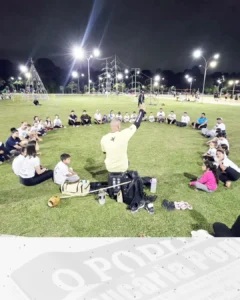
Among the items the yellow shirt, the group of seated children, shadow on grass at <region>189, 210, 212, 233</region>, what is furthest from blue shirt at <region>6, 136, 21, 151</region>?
shadow on grass at <region>189, 210, 212, 233</region>

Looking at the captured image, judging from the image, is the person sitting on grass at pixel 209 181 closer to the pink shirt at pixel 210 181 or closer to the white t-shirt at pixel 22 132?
the pink shirt at pixel 210 181

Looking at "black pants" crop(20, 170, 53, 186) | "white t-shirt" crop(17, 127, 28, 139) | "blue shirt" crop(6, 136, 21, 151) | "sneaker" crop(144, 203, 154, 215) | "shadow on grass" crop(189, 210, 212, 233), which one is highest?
"white t-shirt" crop(17, 127, 28, 139)

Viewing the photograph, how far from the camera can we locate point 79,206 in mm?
5934

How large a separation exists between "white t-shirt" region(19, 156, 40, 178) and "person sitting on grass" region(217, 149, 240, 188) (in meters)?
5.89

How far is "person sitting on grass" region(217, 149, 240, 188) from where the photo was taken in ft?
23.3

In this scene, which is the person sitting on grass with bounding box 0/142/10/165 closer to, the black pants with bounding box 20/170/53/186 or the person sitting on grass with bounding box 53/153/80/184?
the black pants with bounding box 20/170/53/186

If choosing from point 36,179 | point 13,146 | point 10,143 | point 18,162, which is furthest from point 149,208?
point 10,143

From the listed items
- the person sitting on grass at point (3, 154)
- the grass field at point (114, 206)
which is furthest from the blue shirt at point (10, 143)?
the grass field at point (114, 206)

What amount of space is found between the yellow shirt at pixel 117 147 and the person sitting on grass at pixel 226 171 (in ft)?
11.3

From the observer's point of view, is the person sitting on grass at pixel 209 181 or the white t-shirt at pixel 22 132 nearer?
the person sitting on grass at pixel 209 181

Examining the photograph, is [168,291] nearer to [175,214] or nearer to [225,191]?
[175,214]

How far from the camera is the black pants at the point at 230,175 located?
280 inches

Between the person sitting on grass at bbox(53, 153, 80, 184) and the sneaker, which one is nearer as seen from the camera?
the sneaker

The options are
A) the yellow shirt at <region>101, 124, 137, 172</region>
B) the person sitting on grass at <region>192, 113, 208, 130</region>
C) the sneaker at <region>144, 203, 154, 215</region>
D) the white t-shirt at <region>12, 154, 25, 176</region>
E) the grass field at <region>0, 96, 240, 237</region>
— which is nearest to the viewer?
the grass field at <region>0, 96, 240, 237</region>
